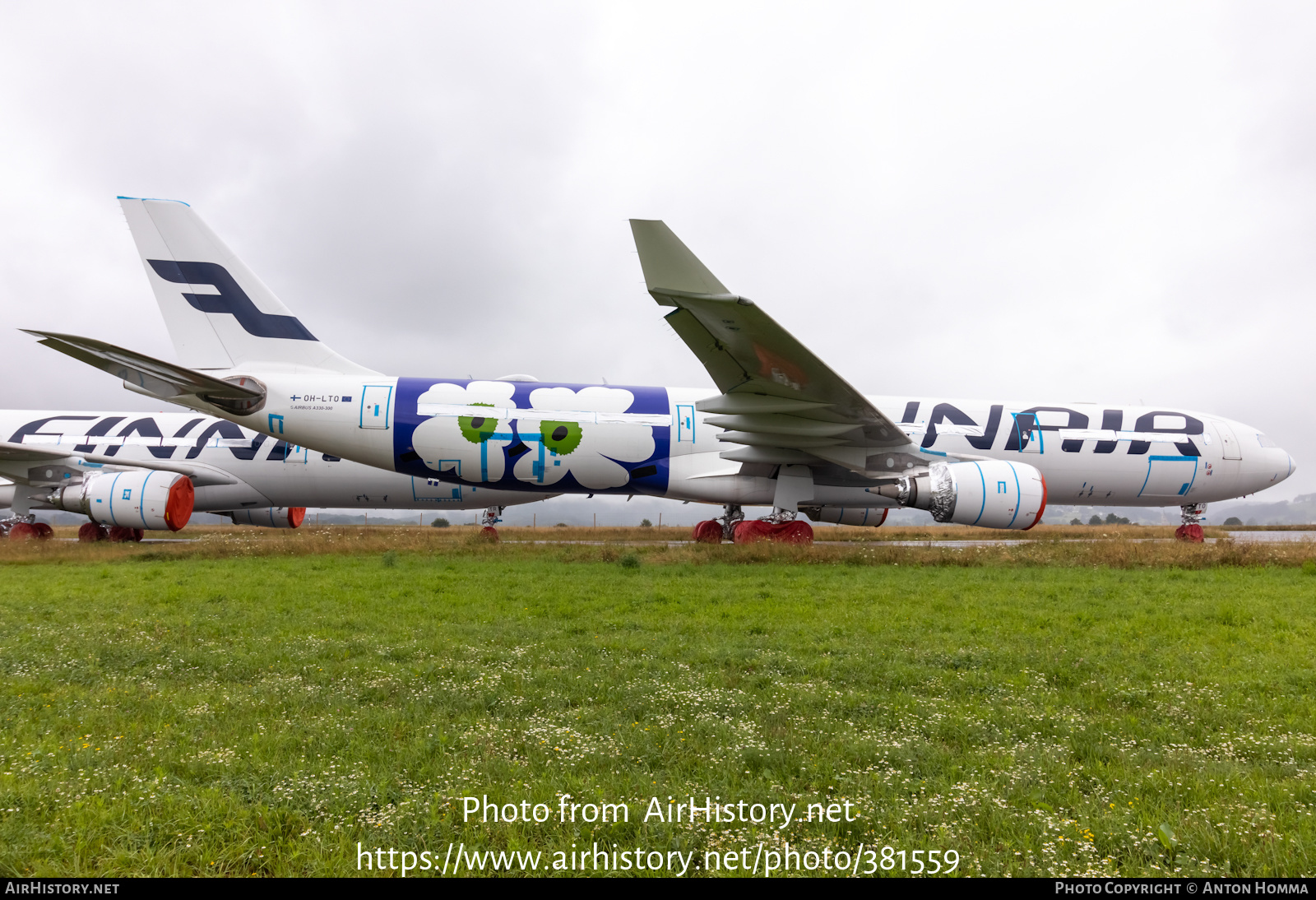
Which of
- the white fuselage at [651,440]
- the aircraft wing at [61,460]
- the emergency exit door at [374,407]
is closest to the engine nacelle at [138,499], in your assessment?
the aircraft wing at [61,460]

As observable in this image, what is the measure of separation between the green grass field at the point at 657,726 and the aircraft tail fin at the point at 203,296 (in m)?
8.12

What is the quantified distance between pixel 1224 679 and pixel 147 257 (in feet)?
64.0

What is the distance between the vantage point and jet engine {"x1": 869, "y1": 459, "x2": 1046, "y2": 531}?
12.2 metres

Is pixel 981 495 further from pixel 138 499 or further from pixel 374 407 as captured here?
pixel 138 499

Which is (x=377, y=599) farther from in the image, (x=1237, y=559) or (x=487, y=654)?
(x=1237, y=559)

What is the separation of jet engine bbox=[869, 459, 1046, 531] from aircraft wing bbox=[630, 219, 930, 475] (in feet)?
4.03

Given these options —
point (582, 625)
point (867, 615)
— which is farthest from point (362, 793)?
point (867, 615)

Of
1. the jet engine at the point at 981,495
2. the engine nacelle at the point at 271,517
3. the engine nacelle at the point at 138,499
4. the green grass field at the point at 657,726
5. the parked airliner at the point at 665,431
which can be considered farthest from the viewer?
the engine nacelle at the point at 271,517

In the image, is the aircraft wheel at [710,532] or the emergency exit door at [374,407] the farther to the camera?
the aircraft wheel at [710,532]

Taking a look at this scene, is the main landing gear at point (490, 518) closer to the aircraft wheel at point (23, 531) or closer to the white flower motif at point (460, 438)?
the white flower motif at point (460, 438)

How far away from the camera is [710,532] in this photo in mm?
16328

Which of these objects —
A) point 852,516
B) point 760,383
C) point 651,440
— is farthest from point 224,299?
point 852,516

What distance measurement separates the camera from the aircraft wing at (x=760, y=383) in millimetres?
9961

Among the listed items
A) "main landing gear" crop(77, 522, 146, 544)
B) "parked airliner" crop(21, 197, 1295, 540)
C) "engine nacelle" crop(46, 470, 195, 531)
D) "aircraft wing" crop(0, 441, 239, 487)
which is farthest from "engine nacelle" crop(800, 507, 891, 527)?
"main landing gear" crop(77, 522, 146, 544)
